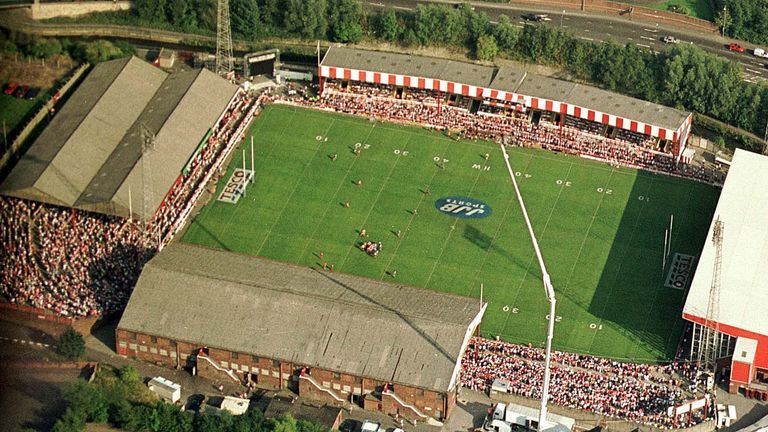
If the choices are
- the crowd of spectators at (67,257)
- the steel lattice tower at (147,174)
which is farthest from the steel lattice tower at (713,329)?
the steel lattice tower at (147,174)

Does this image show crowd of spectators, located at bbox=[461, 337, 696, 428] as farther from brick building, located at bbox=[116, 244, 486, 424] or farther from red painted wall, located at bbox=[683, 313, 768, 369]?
red painted wall, located at bbox=[683, 313, 768, 369]

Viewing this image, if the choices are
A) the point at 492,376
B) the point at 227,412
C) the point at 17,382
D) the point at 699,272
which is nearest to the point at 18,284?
the point at 17,382

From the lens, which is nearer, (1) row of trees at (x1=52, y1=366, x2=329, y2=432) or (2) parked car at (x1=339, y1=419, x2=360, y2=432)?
(1) row of trees at (x1=52, y1=366, x2=329, y2=432)

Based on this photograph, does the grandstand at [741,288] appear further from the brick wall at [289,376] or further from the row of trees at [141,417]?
the row of trees at [141,417]

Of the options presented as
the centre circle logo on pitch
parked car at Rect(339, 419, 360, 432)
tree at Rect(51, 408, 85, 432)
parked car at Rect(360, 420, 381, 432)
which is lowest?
parked car at Rect(339, 419, 360, 432)

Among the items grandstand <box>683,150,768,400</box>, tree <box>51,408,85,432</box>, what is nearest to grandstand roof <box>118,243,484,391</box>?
tree <box>51,408,85,432</box>

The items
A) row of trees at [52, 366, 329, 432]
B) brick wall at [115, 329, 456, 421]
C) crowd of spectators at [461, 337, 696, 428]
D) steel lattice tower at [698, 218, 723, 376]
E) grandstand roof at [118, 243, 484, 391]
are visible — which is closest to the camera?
row of trees at [52, 366, 329, 432]

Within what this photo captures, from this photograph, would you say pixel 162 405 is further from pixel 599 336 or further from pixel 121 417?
pixel 599 336

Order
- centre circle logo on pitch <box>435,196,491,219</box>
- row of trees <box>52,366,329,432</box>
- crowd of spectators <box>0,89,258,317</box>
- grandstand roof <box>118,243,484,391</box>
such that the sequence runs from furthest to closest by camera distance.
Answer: centre circle logo on pitch <box>435,196,491,219</box> < crowd of spectators <box>0,89,258,317</box> < grandstand roof <box>118,243,484,391</box> < row of trees <box>52,366,329,432</box>
